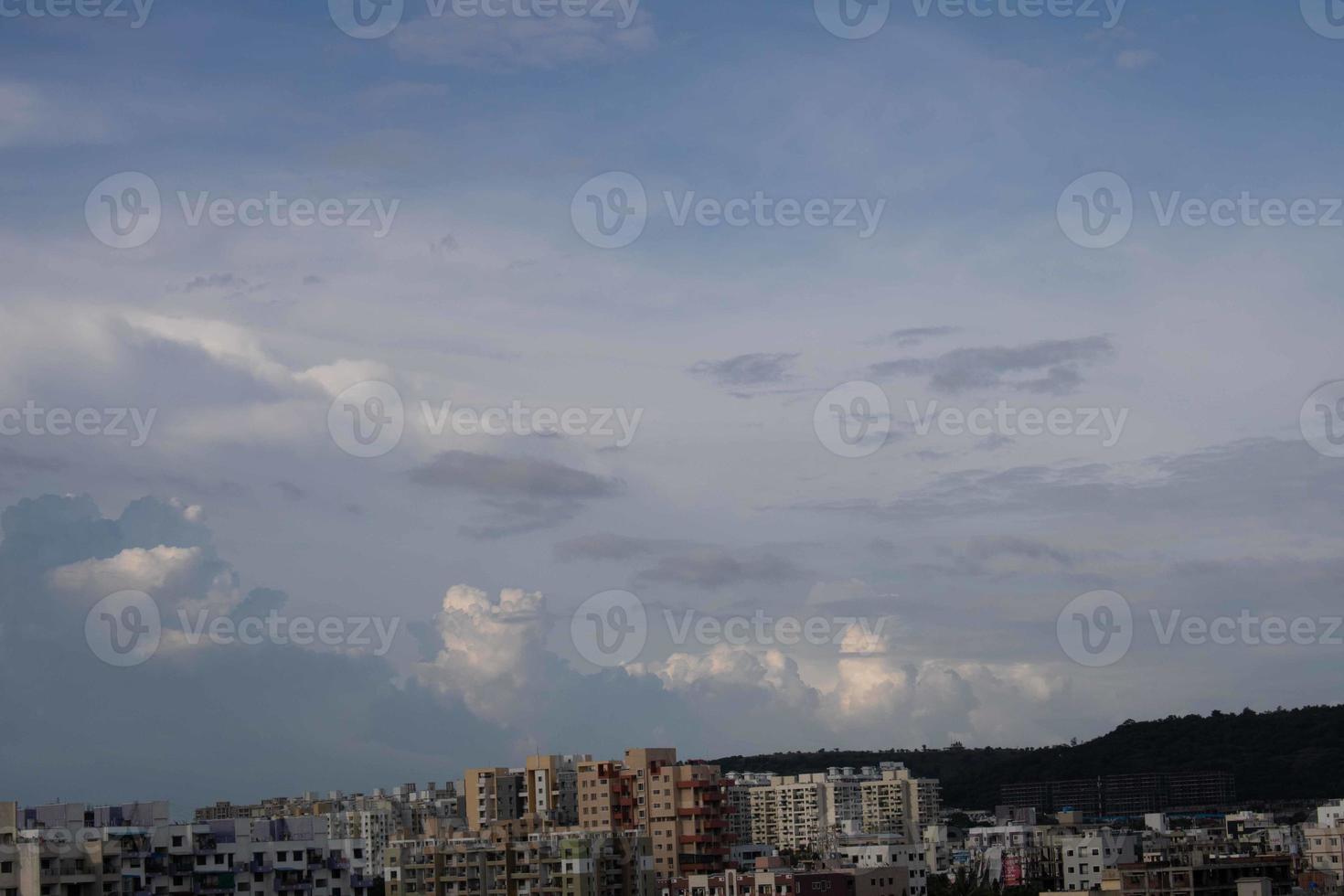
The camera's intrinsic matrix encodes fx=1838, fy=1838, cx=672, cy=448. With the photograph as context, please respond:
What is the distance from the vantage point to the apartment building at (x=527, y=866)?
5875 centimetres

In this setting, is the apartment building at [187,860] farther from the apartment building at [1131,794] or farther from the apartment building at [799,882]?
the apartment building at [1131,794]

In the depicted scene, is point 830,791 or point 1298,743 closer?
point 830,791

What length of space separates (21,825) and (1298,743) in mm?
A: 127068

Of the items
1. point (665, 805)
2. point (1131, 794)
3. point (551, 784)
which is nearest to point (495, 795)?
point (551, 784)

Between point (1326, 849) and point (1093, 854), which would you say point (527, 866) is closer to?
point (1093, 854)

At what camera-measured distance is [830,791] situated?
114562 millimetres

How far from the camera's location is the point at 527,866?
5934cm

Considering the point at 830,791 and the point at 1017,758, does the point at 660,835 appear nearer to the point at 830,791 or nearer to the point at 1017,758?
the point at 830,791

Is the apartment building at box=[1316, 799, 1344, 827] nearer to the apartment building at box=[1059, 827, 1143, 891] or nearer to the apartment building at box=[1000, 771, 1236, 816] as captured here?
the apartment building at box=[1059, 827, 1143, 891]

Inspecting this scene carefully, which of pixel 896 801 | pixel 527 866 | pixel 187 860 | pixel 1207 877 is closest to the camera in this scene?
pixel 1207 877

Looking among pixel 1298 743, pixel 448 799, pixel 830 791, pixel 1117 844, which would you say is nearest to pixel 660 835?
pixel 1117 844

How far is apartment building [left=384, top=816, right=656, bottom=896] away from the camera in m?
58.8

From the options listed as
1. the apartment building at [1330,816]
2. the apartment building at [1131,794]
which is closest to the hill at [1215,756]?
the apartment building at [1131,794]

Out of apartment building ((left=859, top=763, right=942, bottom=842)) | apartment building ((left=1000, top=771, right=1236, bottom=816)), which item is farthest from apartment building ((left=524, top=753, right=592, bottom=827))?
apartment building ((left=1000, top=771, right=1236, bottom=816))
